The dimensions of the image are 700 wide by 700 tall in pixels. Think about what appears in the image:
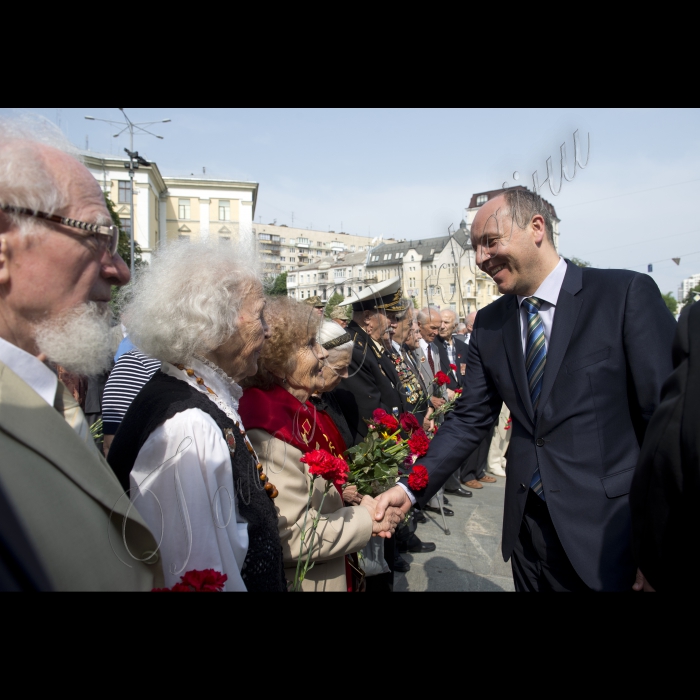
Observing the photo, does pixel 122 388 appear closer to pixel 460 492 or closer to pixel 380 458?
pixel 380 458

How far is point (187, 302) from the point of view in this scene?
5.74 ft

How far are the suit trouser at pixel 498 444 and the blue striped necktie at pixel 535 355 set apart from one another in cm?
582

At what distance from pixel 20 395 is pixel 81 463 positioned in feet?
0.63

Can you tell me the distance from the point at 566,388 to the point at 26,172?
188 centimetres

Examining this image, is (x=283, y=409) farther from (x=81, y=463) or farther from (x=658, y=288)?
(x=658, y=288)

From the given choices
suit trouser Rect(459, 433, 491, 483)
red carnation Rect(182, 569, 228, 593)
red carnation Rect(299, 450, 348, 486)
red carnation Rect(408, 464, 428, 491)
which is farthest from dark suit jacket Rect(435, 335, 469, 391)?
red carnation Rect(182, 569, 228, 593)

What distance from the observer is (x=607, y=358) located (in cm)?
192

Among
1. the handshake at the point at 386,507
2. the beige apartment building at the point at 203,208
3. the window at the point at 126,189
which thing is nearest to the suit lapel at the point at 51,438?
the beige apartment building at the point at 203,208

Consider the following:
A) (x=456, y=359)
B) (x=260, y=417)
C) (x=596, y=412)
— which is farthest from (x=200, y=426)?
(x=456, y=359)

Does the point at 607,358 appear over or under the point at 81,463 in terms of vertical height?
over

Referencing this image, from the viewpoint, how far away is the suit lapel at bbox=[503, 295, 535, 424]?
2105 millimetres

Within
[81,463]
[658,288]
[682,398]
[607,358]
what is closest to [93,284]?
[81,463]

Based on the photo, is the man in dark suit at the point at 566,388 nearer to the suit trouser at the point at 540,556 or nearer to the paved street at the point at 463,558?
the suit trouser at the point at 540,556

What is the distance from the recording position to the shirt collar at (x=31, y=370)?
1.12m
